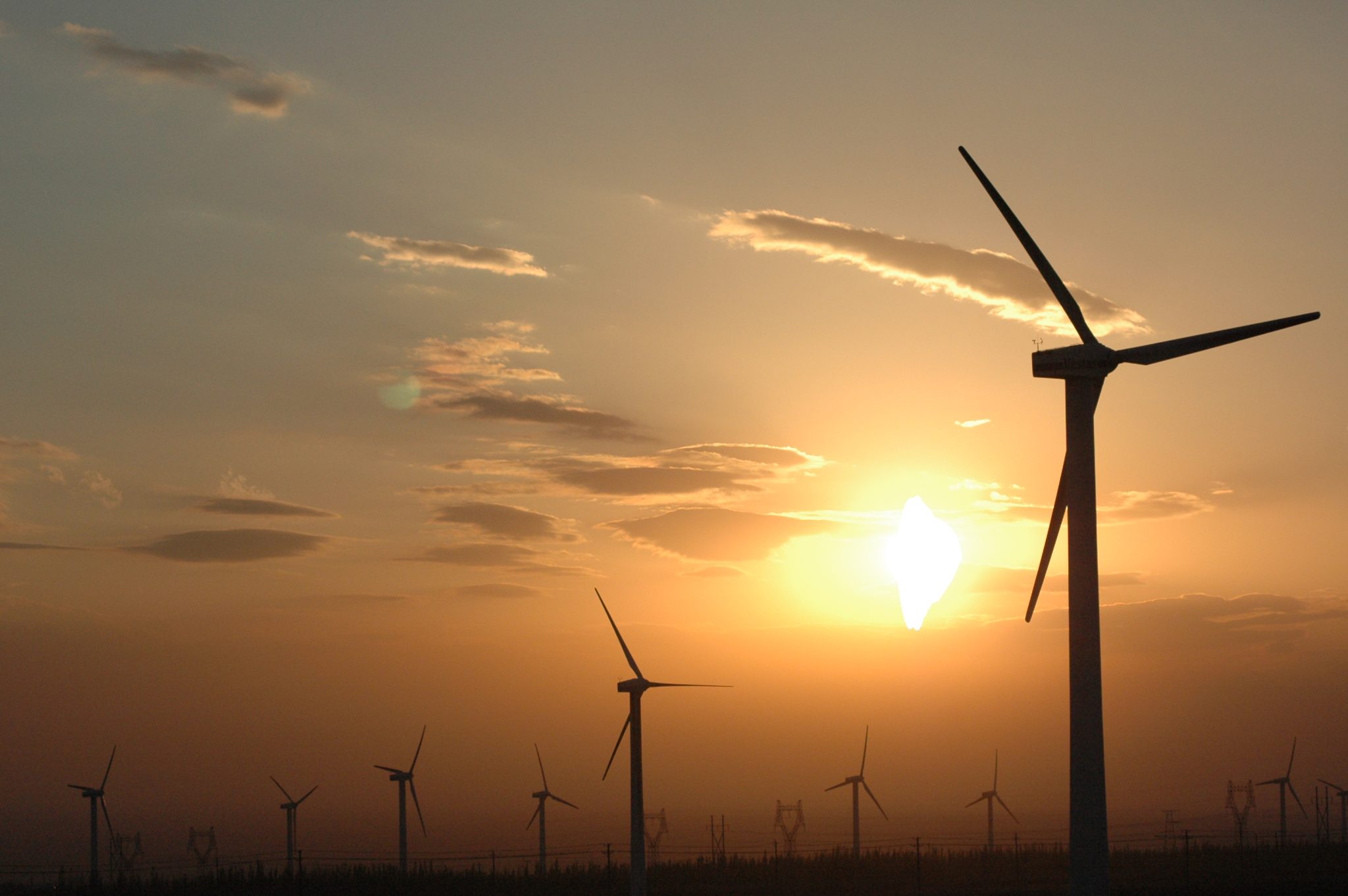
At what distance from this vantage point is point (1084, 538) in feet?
148

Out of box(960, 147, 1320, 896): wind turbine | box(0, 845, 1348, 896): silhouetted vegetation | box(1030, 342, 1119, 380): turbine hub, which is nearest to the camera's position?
box(960, 147, 1320, 896): wind turbine

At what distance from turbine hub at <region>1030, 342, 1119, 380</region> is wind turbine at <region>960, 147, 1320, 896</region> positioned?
0.02 meters

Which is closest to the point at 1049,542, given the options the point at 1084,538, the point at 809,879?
the point at 1084,538

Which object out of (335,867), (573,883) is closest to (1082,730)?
(573,883)

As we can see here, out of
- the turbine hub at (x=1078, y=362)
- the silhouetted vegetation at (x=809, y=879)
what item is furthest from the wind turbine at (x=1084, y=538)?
the silhouetted vegetation at (x=809, y=879)

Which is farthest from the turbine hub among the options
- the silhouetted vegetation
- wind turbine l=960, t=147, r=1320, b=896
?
the silhouetted vegetation

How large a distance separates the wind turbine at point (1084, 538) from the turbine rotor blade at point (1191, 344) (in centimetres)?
3

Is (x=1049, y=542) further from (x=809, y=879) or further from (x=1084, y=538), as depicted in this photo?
(x=809, y=879)

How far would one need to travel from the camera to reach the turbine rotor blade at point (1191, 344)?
49.2 m

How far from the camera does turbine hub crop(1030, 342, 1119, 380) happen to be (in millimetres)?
48188

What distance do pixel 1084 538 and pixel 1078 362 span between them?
7.09 metres

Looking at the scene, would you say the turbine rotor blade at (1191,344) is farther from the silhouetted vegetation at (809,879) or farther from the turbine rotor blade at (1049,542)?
the silhouetted vegetation at (809,879)

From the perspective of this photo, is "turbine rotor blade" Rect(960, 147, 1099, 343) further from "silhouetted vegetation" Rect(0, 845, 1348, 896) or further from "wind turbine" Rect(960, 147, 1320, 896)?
"silhouetted vegetation" Rect(0, 845, 1348, 896)

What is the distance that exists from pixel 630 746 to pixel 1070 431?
3980cm
